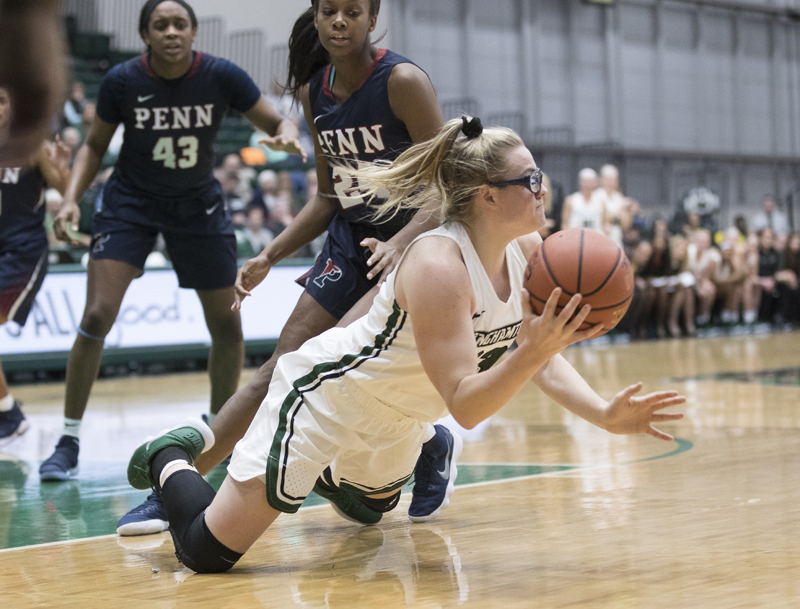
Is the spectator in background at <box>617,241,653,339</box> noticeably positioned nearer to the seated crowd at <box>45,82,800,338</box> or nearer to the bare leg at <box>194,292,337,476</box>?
the seated crowd at <box>45,82,800,338</box>

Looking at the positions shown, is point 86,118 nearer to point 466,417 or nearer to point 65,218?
point 65,218

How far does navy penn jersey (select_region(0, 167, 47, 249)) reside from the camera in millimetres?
5598

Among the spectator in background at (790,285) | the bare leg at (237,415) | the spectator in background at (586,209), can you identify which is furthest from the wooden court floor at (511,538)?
the spectator in background at (790,285)

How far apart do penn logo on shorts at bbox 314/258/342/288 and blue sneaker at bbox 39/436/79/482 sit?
1.66 meters

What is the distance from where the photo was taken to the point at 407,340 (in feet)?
9.09

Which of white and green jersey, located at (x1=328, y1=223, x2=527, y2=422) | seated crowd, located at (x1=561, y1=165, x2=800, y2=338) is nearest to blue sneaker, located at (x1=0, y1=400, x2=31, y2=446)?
white and green jersey, located at (x1=328, y1=223, x2=527, y2=422)

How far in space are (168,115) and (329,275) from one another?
142 centimetres

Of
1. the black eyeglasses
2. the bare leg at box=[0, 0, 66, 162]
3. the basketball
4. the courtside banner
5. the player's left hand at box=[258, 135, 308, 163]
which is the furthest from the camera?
the courtside banner

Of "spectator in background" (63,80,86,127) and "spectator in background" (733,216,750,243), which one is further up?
"spectator in background" (63,80,86,127)

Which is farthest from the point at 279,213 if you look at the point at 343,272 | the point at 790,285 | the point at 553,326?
the point at 790,285

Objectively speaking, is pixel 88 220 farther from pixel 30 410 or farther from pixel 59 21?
pixel 59 21

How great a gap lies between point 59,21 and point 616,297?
1533 mm

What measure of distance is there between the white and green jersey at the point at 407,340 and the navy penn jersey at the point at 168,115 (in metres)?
2.00

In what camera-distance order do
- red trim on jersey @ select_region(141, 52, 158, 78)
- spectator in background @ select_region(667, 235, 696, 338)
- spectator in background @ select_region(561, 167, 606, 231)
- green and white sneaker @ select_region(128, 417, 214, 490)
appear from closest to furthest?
green and white sneaker @ select_region(128, 417, 214, 490)
red trim on jersey @ select_region(141, 52, 158, 78)
spectator in background @ select_region(561, 167, 606, 231)
spectator in background @ select_region(667, 235, 696, 338)
